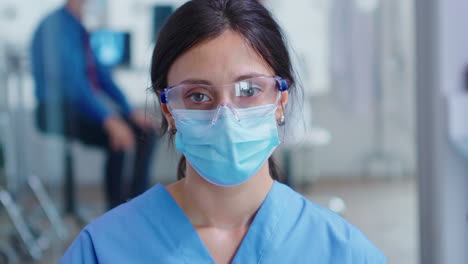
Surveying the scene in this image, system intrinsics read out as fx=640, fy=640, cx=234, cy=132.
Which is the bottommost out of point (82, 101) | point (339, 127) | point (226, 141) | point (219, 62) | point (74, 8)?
point (339, 127)

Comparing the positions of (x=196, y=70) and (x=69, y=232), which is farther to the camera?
(x=69, y=232)

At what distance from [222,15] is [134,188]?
2465 millimetres

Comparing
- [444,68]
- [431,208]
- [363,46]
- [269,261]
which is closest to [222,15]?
[269,261]

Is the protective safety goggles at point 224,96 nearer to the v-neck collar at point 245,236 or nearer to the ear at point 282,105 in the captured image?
the ear at point 282,105

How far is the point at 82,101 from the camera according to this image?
3.13m

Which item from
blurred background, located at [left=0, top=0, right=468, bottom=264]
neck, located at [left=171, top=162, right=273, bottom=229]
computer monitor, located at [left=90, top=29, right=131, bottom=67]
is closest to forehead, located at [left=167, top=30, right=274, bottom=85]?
neck, located at [left=171, top=162, right=273, bottom=229]

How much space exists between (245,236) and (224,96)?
0.80 ft

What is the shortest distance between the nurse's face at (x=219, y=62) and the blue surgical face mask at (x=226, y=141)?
0.17ft

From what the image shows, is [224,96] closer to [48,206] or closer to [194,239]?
[194,239]

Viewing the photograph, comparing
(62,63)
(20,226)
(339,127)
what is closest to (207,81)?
(62,63)

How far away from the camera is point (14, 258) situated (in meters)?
2.89

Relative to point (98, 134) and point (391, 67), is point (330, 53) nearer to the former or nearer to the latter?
point (391, 67)

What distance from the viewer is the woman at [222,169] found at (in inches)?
39.4

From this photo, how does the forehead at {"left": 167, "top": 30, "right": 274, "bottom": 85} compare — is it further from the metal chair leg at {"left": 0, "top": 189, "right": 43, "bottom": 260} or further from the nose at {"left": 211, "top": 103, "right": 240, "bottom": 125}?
the metal chair leg at {"left": 0, "top": 189, "right": 43, "bottom": 260}
